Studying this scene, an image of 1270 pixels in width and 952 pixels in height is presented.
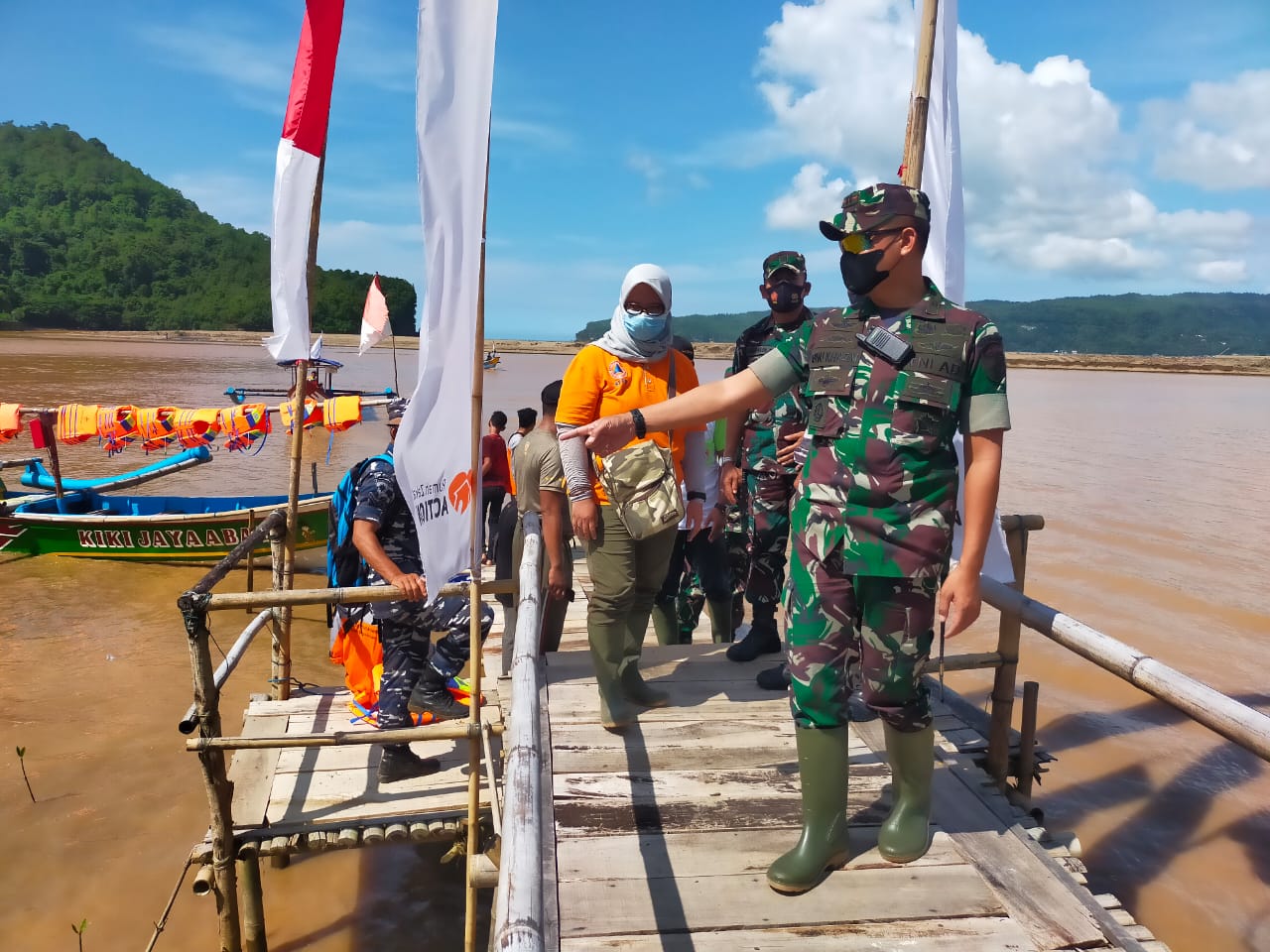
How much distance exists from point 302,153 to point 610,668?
3059 millimetres

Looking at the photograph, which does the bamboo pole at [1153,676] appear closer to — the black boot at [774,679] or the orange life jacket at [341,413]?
the black boot at [774,679]

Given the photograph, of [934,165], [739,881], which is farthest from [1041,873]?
[934,165]

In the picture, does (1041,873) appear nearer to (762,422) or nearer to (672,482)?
(672,482)

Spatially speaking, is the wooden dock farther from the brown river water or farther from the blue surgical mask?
the blue surgical mask

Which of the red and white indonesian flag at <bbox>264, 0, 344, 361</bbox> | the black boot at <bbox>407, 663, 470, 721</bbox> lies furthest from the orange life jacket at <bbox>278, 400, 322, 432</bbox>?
the black boot at <bbox>407, 663, 470, 721</bbox>

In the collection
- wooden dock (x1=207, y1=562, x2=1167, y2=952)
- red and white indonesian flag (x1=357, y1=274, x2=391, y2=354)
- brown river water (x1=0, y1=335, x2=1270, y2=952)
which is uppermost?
red and white indonesian flag (x1=357, y1=274, x2=391, y2=354)

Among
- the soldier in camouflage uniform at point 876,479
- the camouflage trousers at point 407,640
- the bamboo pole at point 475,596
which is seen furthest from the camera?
the camouflage trousers at point 407,640

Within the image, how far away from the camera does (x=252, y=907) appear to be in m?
4.00

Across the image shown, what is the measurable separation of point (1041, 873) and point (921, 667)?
0.83m

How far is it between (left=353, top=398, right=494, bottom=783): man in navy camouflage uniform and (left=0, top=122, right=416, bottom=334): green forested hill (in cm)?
7662

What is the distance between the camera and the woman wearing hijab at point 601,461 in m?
3.17

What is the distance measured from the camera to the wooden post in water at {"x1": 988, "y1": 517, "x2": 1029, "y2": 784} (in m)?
3.64

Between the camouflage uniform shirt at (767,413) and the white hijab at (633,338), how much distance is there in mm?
757

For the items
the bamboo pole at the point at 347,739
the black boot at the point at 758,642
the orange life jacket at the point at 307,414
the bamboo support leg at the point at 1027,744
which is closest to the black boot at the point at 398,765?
the bamboo pole at the point at 347,739
